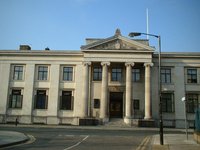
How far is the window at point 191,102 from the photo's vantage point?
41.3 m

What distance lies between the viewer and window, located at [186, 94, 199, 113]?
4131cm

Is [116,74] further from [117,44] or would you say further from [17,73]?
[17,73]

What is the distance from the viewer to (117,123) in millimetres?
38469

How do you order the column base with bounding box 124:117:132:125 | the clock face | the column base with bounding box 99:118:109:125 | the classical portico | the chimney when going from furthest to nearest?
the chimney < the clock face < the classical portico < the column base with bounding box 99:118:109:125 < the column base with bounding box 124:117:132:125

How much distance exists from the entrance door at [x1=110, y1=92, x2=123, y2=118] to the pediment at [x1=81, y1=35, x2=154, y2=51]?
292 inches

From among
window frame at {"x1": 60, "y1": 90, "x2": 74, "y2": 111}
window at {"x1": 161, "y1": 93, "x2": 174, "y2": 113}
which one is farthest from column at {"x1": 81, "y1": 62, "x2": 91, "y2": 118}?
window at {"x1": 161, "y1": 93, "x2": 174, "y2": 113}

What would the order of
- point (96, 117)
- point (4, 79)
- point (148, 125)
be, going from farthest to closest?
point (4, 79) < point (96, 117) < point (148, 125)

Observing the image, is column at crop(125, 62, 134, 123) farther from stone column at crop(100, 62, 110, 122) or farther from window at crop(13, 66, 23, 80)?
window at crop(13, 66, 23, 80)

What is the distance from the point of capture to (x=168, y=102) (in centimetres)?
4175

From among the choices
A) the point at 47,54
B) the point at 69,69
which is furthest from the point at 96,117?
the point at 47,54

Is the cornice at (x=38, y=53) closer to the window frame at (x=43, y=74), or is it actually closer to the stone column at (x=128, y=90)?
the window frame at (x=43, y=74)

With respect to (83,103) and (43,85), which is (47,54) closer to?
(43,85)

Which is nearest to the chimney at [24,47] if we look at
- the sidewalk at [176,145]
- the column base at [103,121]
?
the column base at [103,121]

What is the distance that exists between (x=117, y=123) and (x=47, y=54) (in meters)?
16.1
